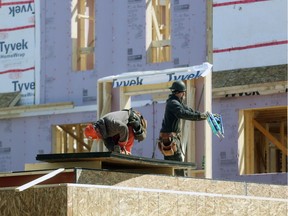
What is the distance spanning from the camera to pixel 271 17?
2316cm

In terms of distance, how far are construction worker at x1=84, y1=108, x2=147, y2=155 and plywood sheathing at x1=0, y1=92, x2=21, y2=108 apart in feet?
36.9

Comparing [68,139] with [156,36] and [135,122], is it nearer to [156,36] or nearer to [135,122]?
[156,36]

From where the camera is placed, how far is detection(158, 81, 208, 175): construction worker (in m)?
17.1

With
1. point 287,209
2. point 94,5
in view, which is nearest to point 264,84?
point 94,5

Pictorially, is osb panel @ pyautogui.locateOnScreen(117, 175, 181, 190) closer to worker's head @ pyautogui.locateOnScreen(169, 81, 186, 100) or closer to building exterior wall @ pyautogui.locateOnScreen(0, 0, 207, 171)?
worker's head @ pyautogui.locateOnScreen(169, 81, 186, 100)

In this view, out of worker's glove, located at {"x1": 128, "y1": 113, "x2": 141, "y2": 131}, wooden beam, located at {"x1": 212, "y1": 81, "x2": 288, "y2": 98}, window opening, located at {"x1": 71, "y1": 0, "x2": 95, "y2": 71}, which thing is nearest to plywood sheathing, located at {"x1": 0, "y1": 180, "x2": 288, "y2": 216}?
worker's glove, located at {"x1": 128, "y1": 113, "x2": 141, "y2": 131}

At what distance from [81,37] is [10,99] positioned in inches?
85.5

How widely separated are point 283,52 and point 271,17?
2.47 ft

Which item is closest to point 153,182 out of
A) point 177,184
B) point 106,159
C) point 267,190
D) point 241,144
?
point 177,184

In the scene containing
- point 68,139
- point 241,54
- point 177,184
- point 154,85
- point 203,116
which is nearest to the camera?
point 177,184

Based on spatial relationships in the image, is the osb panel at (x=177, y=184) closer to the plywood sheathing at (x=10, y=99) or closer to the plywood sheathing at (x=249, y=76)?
the plywood sheathing at (x=249, y=76)

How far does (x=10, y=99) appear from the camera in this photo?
26.7m

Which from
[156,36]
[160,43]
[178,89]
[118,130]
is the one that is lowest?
[118,130]

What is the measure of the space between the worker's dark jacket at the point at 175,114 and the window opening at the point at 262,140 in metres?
5.72
